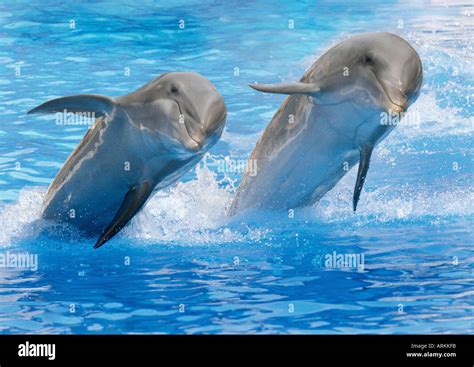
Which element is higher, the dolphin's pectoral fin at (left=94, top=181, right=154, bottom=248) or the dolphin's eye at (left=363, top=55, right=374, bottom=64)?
the dolphin's eye at (left=363, top=55, right=374, bottom=64)

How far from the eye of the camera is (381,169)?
12.3m

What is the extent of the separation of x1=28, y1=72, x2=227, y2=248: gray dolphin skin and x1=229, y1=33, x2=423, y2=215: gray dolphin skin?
21.4 inches

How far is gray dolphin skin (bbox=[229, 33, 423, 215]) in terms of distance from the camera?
8.19m

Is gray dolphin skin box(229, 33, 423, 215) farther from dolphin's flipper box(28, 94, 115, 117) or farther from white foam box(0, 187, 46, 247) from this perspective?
white foam box(0, 187, 46, 247)

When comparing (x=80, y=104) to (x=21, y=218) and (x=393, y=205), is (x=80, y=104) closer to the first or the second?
(x=21, y=218)

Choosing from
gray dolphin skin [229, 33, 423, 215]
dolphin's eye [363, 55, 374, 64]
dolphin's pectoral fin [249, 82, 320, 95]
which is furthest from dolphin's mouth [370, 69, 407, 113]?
dolphin's pectoral fin [249, 82, 320, 95]

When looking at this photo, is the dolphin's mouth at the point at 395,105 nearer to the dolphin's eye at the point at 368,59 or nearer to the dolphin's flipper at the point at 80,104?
the dolphin's eye at the point at 368,59

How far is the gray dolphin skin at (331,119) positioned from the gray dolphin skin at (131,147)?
54cm

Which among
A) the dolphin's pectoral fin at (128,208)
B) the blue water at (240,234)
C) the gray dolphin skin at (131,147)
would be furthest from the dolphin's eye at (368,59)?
the dolphin's pectoral fin at (128,208)

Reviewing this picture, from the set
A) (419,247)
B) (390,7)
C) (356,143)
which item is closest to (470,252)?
(419,247)

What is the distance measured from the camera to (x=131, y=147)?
8.34 meters

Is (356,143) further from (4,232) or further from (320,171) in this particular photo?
(4,232)

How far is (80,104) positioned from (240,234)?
1.98 metres

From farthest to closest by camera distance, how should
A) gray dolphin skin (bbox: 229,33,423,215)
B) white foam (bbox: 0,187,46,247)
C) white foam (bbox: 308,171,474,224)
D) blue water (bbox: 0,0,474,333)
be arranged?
white foam (bbox: 308,171,474,224)
white foam (bbox: 0,187,46,247)
gray dolphin skin (bbox: 229,33,423,215)
blue water (bbox: 0,0,474,333)
